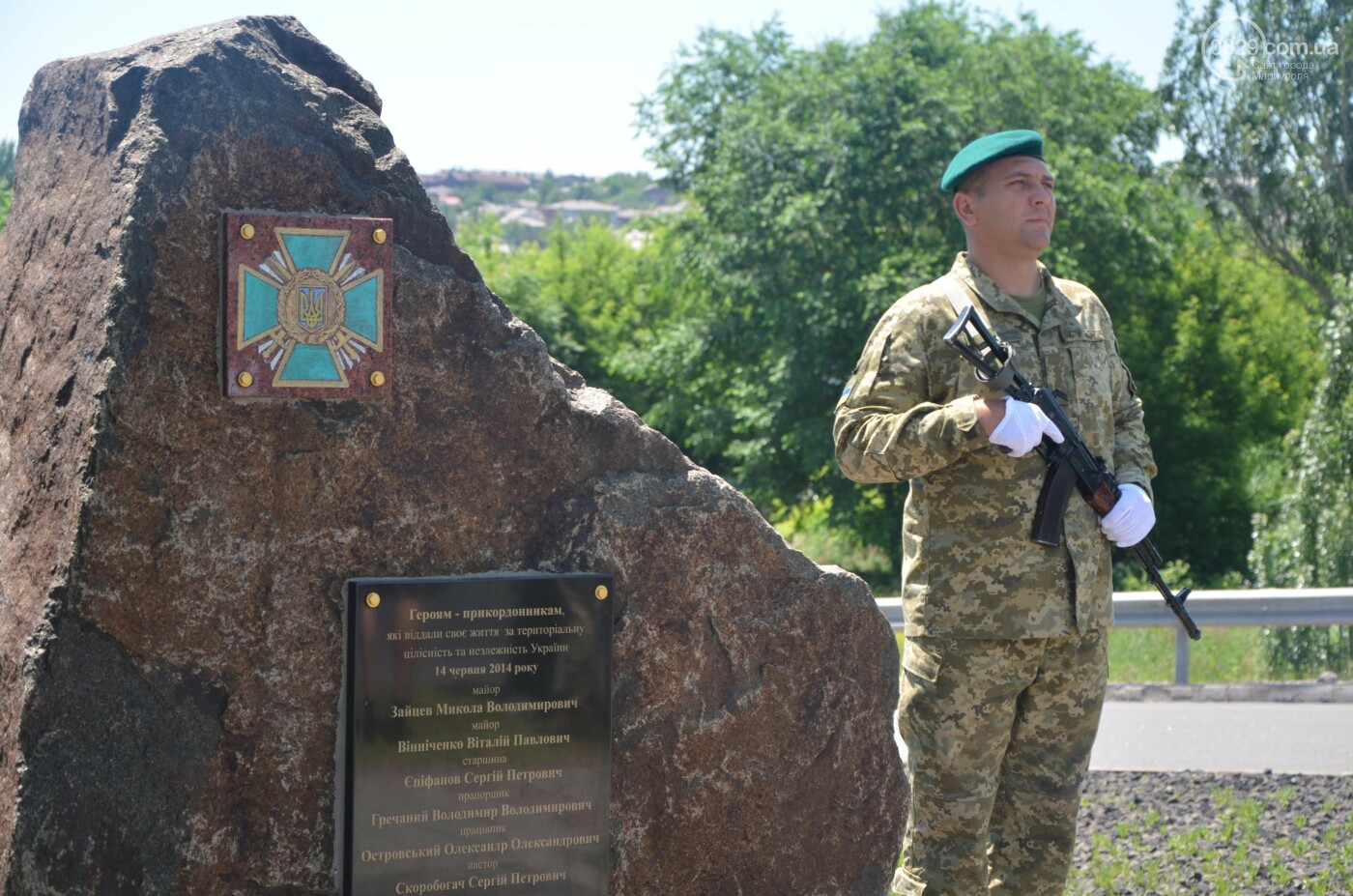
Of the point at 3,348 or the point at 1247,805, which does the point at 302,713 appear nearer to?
the point at 3,348

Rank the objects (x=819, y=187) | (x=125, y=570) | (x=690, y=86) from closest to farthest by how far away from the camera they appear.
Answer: (x=125, y=570), (x=819, y=187), (x=690, y=86)

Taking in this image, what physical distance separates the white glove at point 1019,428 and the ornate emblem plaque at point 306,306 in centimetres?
138

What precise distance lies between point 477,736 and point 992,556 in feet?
4.26

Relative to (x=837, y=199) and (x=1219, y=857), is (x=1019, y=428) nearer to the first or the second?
(x=1219, y=857)

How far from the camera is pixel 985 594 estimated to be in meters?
3.22

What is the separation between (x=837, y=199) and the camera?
16.6 meters

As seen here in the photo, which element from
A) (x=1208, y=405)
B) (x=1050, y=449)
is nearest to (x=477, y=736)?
(x=1050, y=449)

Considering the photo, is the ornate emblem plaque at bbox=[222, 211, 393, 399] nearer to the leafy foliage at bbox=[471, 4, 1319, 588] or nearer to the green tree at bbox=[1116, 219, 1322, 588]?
the leafy foliage at bbox=[471, 4, 1319, 588]

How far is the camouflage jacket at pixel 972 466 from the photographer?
10.5 feet

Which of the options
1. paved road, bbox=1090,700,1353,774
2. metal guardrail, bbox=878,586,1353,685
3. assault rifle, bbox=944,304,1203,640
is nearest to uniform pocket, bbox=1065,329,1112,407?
assault rifle, bbox=944,304,1203,640

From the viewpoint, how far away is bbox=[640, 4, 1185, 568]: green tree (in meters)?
16.7

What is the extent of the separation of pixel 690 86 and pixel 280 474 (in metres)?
18.6

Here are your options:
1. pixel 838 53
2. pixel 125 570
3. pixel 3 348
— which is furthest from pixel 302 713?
pixel 838 53

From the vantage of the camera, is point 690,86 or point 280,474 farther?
point 690,86
